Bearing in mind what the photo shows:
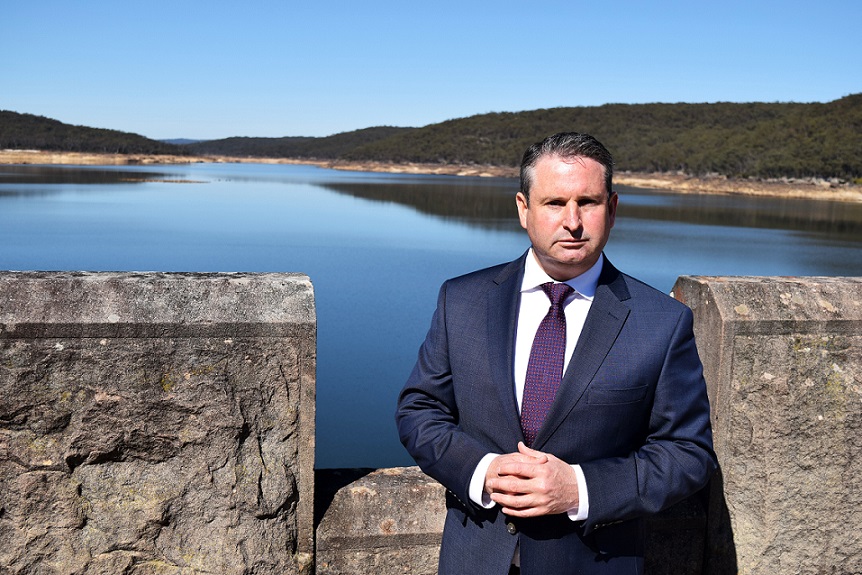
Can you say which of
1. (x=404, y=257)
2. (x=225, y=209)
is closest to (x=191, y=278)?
(x=404, y=257)

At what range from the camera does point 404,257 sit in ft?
71.6

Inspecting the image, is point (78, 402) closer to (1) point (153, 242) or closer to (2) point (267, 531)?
(2) point (267, 531)

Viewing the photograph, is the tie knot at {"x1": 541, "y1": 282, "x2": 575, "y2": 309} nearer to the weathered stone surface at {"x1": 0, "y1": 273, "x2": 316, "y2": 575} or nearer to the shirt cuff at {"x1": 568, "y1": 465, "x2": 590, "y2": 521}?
the shirt cuff at {"x1": 568, "y1": 465, "x2": 590, "y2": 521}

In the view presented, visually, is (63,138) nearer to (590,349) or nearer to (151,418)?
(151,418)

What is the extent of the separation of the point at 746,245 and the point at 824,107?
81449mm

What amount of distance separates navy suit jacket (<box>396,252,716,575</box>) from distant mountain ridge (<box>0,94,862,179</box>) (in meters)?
77.1

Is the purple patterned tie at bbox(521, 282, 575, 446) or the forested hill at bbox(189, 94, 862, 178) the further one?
the forested hill at bbox(189, 94, 862, 178)

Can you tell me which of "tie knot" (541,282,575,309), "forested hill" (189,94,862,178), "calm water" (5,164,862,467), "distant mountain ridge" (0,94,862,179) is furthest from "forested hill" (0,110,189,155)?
"tie knot" (541,282,575,309)

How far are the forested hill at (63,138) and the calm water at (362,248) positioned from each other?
253 ft

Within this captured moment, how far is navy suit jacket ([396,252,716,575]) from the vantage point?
166 cm

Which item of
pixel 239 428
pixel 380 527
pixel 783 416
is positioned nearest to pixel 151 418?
pixel 239 428

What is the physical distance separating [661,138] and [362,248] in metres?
97.1

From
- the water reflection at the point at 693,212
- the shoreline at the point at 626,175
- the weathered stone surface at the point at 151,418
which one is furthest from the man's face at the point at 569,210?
the shoreline at the point at 626,175

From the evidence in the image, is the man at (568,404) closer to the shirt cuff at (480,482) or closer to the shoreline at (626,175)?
the shirt cuff at (480,482)
